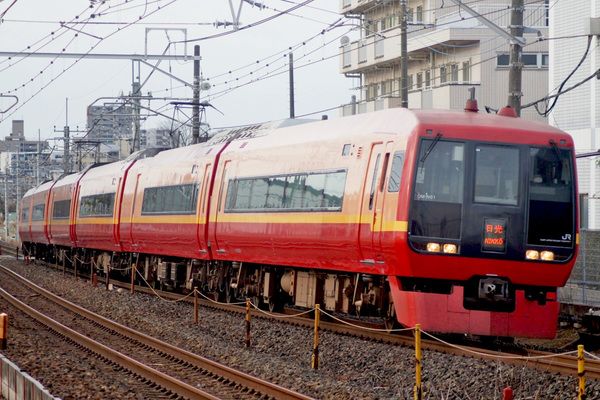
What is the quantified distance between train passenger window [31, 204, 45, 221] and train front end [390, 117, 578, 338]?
34.5 metres

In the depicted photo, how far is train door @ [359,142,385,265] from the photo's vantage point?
15.5m

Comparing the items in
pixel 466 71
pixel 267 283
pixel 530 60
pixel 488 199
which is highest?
pixel 530 60

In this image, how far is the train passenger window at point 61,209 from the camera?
1591 inches

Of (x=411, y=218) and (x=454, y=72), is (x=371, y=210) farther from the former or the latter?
(x=454, y=72)

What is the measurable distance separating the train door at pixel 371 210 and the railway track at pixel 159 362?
2.61 meters

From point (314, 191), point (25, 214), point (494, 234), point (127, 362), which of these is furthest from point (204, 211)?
point (25, 214)

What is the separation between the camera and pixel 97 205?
3488cm

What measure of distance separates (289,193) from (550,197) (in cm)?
517

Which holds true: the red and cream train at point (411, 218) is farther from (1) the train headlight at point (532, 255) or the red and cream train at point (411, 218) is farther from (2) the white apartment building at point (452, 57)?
(2) the white apartment building at point (452, 57)

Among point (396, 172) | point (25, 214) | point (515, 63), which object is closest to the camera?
point (396, 172)

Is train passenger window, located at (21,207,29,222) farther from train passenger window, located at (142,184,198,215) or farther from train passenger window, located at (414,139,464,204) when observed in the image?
train passenger window, located at (414,139,464,204)

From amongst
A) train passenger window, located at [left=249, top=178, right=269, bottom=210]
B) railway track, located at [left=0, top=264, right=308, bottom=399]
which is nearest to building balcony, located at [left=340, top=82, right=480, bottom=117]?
train passenger window, located at [left=249, top=178, right=269, bottom=210]

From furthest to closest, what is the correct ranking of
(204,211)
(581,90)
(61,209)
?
(61,209), (581,90), (204,211)

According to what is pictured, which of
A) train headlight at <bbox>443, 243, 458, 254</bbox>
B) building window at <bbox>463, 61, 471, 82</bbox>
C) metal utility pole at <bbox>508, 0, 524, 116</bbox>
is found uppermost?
building window at <bbox>463, 61, 471, 82</bbox>
